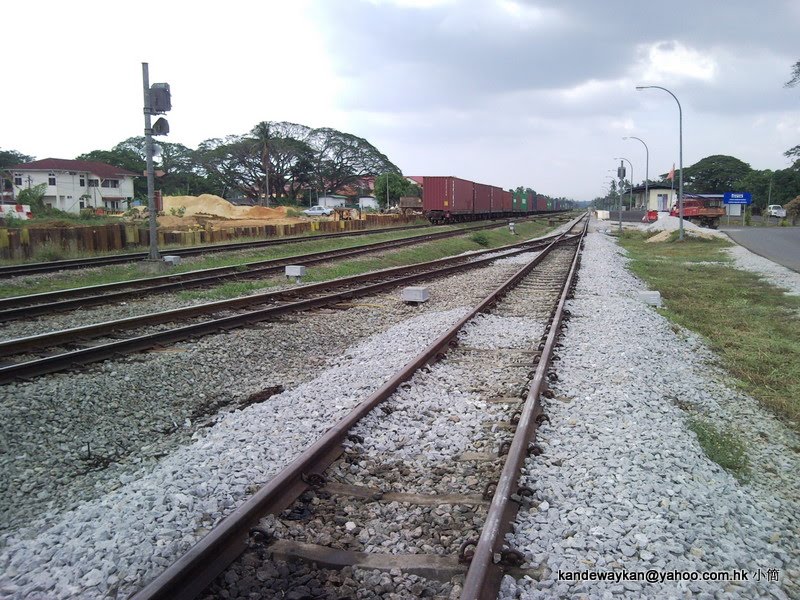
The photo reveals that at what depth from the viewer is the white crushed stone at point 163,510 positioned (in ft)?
9.65

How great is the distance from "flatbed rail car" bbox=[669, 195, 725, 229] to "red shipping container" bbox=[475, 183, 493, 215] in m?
15.0

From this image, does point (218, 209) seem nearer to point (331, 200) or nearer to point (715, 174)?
point (331, 200)

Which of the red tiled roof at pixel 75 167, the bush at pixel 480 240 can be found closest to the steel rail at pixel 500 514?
the bush at pixel 480 240

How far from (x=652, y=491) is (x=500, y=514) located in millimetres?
1132

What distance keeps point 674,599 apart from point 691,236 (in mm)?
33165

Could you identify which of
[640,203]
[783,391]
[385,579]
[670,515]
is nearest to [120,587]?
[385,579]

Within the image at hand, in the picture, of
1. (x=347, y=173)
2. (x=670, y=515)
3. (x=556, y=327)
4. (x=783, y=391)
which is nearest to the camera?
(x=670, y=515)

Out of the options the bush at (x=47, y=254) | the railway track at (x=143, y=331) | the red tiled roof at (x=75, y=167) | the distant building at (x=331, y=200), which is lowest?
the railway track at (x=143, y=331)

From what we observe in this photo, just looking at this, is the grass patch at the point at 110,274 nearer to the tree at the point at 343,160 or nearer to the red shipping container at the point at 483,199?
the red shipping container at the point at 483,199


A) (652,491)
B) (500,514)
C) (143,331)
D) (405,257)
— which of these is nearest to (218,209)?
(405,257)

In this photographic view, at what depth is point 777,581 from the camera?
113 inches

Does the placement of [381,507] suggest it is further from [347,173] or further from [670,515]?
[347,173]

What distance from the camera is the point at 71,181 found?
232ft

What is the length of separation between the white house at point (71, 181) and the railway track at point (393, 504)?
72629 mm
